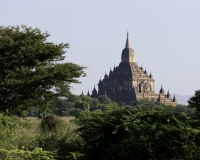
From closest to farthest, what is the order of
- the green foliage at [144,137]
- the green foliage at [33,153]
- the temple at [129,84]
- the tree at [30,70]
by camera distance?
the green foliage at [33,153] < the green foliage at [144,137] < the tree at [30,70] < the temple at [129,84]

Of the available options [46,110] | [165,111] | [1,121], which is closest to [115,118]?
[165,111]

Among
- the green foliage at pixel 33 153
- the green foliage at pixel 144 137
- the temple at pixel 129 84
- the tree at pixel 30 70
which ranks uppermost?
the temple at pixel 129 84

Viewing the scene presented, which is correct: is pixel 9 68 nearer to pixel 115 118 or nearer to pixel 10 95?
pixel 10 95

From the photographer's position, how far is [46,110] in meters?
20.3

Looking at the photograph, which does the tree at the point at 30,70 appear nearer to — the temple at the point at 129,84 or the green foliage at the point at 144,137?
the green foliage at the point at 144,137

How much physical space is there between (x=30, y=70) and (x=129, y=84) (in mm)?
71875

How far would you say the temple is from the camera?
89.3 meters

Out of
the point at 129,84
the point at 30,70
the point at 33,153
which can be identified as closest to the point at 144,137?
the point at 33,153

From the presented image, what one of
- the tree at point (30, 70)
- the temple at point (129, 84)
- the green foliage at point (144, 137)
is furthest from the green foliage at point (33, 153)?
the temple at point (129, 84)

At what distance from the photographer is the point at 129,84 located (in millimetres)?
90000

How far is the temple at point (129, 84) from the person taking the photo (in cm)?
8931

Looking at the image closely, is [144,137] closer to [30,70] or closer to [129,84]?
[30,70]

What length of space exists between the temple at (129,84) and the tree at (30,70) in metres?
69.4

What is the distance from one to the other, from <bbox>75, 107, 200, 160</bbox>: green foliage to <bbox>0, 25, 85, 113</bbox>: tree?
9.55 m
